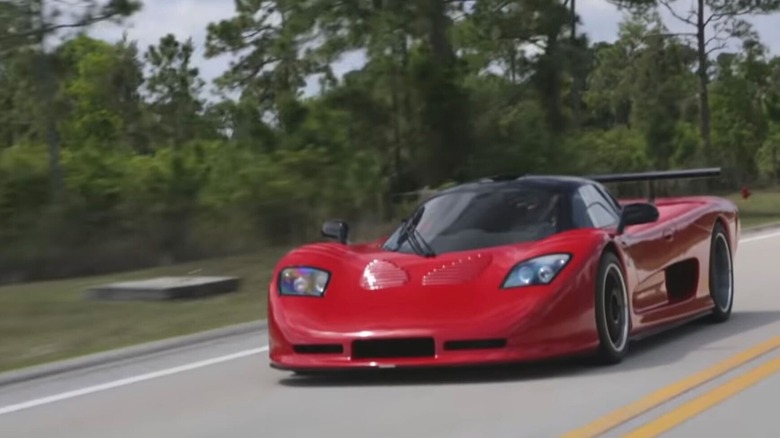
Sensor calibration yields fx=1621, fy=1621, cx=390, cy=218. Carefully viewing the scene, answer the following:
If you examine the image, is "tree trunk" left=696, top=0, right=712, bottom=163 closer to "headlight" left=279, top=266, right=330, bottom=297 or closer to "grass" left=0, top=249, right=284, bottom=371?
A: "grass" left=0, top=249, right=284, bottom=371

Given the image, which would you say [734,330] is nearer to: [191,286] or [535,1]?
[191,286]

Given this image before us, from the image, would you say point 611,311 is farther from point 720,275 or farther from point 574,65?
point 574,65

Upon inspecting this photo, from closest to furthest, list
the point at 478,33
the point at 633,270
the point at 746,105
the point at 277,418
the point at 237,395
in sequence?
the point at 277,418, the point at 237,395, the point at 633,270, the point at 478,33, the point at 746,105

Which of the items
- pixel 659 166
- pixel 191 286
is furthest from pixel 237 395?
pixel 659 166

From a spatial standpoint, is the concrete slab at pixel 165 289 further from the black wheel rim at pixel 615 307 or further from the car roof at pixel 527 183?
the black wheel rim at pixel 615 307

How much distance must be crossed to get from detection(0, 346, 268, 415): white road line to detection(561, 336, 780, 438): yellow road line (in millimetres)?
3528

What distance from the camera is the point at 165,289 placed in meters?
16.9

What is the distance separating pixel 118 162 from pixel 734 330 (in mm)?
16367

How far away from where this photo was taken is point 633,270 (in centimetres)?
1055

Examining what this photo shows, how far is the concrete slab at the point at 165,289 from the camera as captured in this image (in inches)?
669

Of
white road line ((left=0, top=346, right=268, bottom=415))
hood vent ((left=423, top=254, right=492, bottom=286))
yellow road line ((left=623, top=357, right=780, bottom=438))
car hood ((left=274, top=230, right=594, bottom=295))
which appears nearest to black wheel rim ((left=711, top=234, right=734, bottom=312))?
yellow road line ((left=623, top=357, right=780, bottom=438))

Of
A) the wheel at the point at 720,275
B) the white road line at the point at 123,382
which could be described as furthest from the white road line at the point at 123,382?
the wheel at the point at 720,275

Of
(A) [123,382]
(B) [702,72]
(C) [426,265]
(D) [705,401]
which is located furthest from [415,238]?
(B) [702,72]

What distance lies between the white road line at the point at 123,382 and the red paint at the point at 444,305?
127 centimetres
